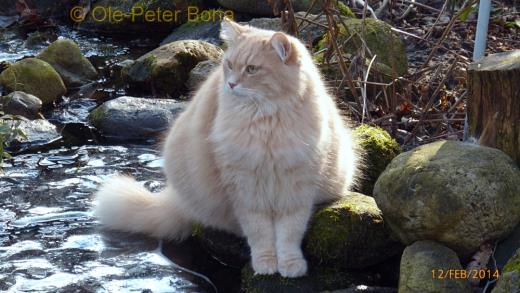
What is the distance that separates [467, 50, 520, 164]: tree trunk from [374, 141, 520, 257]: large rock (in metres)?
0.40

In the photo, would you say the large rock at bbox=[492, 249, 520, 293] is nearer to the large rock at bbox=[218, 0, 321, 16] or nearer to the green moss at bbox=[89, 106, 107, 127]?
the green moss at bbox=[89, 106, 107, 127]

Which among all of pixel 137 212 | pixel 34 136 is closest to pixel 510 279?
pixel 137 212

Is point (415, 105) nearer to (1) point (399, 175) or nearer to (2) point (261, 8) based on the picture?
(1) point (399, 175)

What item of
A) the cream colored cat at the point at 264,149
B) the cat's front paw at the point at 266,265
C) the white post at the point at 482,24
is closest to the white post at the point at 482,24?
the white post at the point at 482,24

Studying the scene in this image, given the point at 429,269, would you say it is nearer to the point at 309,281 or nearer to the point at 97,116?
the point at 309,281

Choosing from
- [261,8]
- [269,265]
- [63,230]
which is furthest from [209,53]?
[269,265]

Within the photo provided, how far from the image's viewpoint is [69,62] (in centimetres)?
882

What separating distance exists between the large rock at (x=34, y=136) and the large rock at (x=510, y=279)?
174 inches

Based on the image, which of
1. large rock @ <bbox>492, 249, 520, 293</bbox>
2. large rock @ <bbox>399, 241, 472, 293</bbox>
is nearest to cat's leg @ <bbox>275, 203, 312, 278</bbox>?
large rock @ <bbox>399, 241, 472, 293</bbox>

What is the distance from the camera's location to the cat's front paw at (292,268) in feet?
14.0

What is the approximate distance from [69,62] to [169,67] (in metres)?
1.32

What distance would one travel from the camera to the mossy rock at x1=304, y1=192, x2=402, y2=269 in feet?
14.4

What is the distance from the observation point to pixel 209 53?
340 inches

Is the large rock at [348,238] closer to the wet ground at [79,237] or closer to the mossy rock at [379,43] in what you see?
the wet ground at [79,237]
